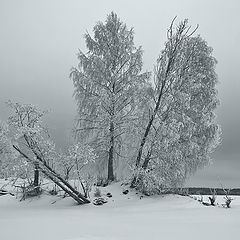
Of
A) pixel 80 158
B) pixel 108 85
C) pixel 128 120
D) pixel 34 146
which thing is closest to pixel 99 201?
pixel 80 158

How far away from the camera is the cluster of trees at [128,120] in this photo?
43.0 ft

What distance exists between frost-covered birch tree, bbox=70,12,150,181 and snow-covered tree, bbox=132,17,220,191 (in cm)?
179

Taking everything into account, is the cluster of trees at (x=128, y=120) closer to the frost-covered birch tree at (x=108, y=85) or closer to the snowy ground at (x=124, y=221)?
the frost-covered birch tree at (x=108, y=85)

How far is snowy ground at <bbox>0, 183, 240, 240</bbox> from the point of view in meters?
7.04

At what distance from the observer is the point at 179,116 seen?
1475 centimetres

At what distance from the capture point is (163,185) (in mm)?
13836

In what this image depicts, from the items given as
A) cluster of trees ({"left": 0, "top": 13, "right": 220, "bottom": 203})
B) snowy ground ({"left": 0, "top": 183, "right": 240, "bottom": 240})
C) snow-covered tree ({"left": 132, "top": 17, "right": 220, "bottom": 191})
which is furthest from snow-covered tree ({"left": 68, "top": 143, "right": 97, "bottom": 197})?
snow-covered tree ({"left": 132, "top": 17, "right": 220, "bottom": 191})

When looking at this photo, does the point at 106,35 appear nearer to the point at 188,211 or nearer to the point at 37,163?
the point at 37,163

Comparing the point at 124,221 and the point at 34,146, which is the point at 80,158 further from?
the point at 124,221

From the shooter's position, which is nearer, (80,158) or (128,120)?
(80,158)

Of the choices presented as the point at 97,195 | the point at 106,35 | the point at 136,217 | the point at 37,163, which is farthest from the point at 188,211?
the point at 106,35

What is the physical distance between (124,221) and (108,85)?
9624 mm

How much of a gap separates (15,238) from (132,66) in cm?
A: 1220

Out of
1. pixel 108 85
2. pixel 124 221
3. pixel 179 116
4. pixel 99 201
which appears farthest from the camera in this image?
pixel 108 85
